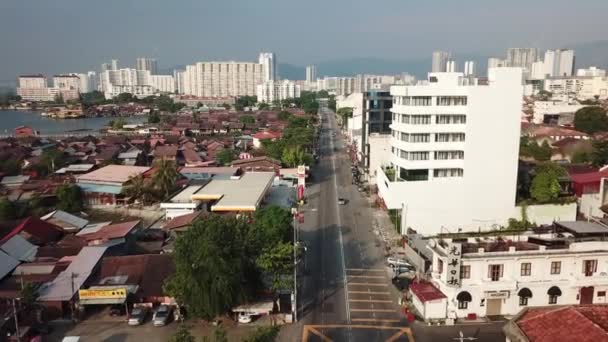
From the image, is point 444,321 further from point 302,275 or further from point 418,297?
point 302,275

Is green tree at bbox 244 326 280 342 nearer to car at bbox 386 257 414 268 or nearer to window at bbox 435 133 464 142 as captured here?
car at bbox 386 257 414 268

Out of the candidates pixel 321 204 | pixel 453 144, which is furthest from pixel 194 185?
pixel 453 144

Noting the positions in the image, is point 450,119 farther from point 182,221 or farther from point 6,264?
point 6,264

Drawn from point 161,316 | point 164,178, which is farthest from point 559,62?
point 161,316

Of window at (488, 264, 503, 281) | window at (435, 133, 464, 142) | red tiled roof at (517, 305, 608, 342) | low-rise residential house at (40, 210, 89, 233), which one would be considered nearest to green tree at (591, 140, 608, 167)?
window at (435, 133, 464, 142)

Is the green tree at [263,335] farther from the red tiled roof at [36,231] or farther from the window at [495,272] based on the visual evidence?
the red tiled roof at [36,231]

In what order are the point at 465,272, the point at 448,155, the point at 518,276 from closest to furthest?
1. the point at 465,272
2. the point at 518,276
3. the point at 448,155
